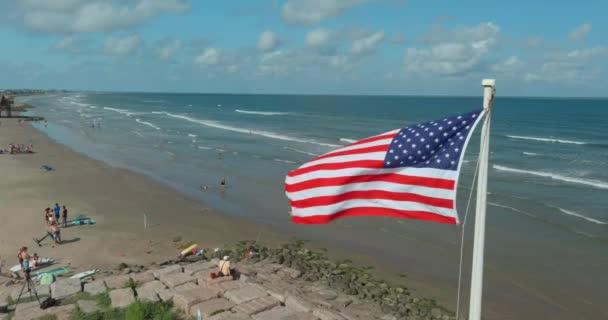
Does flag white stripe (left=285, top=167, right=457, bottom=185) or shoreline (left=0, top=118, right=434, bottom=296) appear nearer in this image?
flag white stripe (left=285, top=167, right=457, bottom=185)

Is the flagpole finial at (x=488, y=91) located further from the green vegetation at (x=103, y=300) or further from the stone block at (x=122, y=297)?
the green vegetation at (x=103, y=300)

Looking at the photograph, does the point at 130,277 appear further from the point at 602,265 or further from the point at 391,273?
the point at 602,265

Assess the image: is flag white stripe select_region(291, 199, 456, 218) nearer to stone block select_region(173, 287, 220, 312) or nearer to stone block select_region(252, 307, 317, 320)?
stone block select_region(252, 307, 317, 320)

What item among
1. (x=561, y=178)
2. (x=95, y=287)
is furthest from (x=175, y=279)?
(x=561, y=178)

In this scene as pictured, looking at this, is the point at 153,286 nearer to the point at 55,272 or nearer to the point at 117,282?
the point at 117,282

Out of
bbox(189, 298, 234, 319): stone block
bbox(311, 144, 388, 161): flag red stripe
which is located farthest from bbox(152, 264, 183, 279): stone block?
bbox(311, 144, 388, 161): flag red stripe

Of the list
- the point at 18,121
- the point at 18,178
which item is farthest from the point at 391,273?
the point at 18,121
